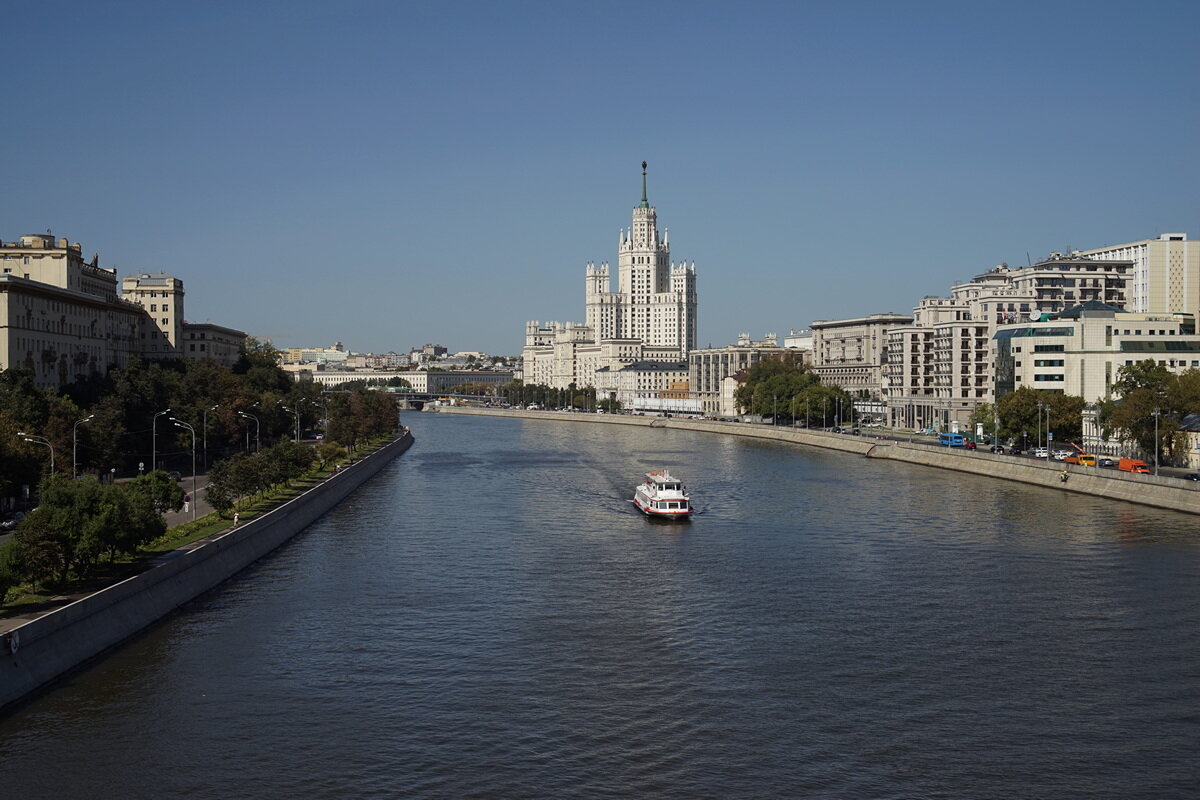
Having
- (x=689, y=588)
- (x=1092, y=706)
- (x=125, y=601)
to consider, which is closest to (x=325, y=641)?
(x=125, y=601)

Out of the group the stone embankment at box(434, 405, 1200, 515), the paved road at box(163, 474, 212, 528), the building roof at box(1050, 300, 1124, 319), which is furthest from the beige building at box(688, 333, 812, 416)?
the paved road at box(163, 474, 212, 528)

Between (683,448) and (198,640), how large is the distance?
7909 centimetres

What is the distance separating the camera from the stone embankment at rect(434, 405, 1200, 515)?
5225 centimetres

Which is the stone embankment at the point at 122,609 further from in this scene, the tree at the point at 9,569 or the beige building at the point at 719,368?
the beige building at the point at 719,368

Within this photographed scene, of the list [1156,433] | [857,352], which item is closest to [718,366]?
[857,352]

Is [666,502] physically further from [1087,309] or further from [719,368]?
[719,368]

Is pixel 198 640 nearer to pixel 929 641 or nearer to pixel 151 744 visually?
pixel 151 744

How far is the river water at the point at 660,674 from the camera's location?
20.9 meters

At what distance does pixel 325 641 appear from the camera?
1156 inches

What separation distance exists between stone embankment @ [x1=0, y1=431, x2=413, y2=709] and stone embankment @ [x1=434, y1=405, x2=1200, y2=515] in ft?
121

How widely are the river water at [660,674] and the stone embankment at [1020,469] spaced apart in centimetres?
496

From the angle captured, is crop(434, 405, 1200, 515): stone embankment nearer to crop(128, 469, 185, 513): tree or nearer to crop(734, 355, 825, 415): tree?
crop(734, 355, 825, 415): tree

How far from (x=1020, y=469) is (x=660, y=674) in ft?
150

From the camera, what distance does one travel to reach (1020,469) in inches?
2618
